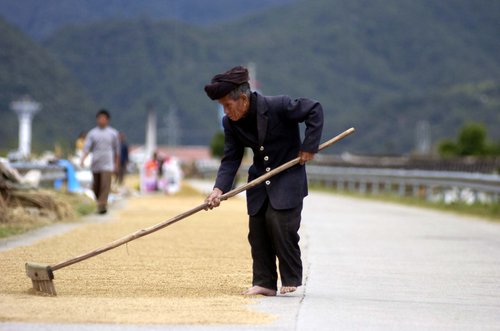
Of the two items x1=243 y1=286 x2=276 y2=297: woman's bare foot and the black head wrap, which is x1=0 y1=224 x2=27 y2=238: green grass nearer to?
x1=243 y1=286 x2=276 y2=297: woman's bare foot

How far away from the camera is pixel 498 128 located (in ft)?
607

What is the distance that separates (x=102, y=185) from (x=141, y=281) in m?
11.2

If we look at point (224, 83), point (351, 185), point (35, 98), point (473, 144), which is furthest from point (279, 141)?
point (35, 98)

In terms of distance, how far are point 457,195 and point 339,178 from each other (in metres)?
15.3

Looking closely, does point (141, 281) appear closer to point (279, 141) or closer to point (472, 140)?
point (279, 141)

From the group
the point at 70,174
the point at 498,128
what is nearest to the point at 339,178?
the point at 70,174

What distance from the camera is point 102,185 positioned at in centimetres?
2173

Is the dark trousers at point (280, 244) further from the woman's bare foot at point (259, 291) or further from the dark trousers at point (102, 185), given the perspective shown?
the dark trousers at point (102, 185)

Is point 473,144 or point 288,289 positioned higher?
point 288,289

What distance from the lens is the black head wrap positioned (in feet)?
31.2

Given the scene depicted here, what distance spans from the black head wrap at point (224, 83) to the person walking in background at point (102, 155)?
39.8 ft

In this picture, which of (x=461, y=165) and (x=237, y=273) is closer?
(x=237, y=273)

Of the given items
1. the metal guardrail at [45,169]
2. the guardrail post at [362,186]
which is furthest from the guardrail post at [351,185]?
the metal guardrail at [45,169]

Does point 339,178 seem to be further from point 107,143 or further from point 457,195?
point 107,143
